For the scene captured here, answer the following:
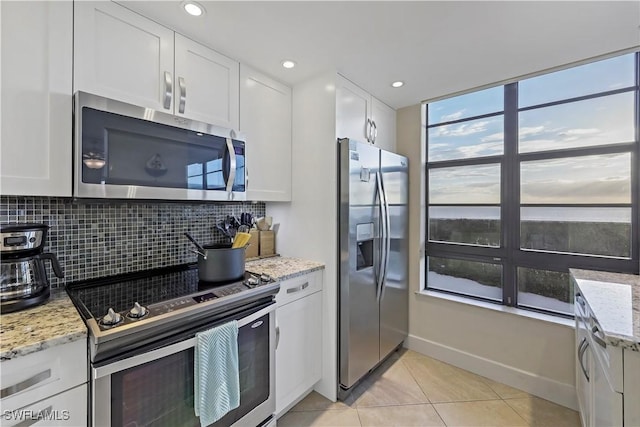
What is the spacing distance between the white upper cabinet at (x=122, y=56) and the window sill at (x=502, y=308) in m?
2.58

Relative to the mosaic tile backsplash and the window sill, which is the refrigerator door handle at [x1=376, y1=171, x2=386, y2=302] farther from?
the mosaic tile backsplash

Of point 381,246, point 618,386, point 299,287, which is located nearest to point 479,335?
point 381,246

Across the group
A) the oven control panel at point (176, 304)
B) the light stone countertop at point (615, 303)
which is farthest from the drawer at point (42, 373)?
the light stone countertop at point (615, 303)

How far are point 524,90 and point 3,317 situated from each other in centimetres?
338

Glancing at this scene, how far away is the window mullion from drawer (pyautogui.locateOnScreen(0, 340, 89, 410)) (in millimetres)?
2743

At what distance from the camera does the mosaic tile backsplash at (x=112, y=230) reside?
4.45 feet

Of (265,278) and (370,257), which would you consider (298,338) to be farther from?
(370,257)

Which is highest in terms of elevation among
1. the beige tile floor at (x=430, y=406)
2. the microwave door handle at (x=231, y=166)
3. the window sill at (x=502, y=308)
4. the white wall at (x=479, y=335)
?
the microwave door handle at (x=231, y=166)

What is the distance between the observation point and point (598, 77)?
6.28ft

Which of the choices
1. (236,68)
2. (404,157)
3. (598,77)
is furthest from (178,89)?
(598,77)

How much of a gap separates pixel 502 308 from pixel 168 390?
7.90ft

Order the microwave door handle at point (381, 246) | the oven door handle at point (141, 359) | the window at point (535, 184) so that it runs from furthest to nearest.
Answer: the microwave door handle at point (381, 246) < the window at point (535, 184) < the oven door handle at point (141, 359)

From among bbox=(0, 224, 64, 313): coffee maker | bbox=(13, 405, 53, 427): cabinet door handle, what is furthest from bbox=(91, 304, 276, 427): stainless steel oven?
bbox=(0, 224, 64, 313): coffee maker

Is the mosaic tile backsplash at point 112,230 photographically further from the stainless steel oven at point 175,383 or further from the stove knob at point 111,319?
the stainless steel oven at point 175,383
